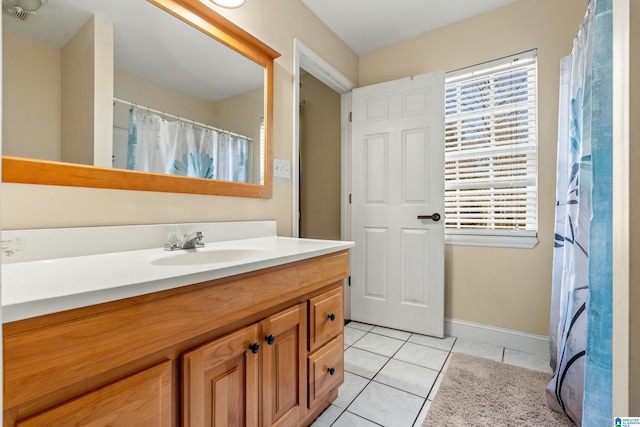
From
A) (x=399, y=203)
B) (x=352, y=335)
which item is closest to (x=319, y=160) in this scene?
(x=399, y=203)

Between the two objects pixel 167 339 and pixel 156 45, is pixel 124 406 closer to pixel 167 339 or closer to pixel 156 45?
pixel 167 339

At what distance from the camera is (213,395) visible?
2.91ft

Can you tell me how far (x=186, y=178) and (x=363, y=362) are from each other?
1.50 metres

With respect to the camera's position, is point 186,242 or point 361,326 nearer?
point 186,242

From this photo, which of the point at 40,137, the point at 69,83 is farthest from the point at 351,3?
the point at 40,137

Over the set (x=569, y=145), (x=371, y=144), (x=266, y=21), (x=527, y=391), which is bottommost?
(x=527, y=391)

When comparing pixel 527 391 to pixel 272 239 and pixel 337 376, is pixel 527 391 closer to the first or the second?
pixel 337 376

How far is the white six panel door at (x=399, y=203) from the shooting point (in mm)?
2311

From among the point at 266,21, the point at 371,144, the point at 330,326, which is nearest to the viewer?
the point at 330,326

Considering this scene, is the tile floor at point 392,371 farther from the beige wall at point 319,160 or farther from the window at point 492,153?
the beige wall at point 319,160

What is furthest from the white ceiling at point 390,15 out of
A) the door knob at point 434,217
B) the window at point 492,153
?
the door knob at point 434,217

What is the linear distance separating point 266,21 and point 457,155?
5.28 feet

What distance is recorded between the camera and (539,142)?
2.06 metres

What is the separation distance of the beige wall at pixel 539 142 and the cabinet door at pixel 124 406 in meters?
2.14
